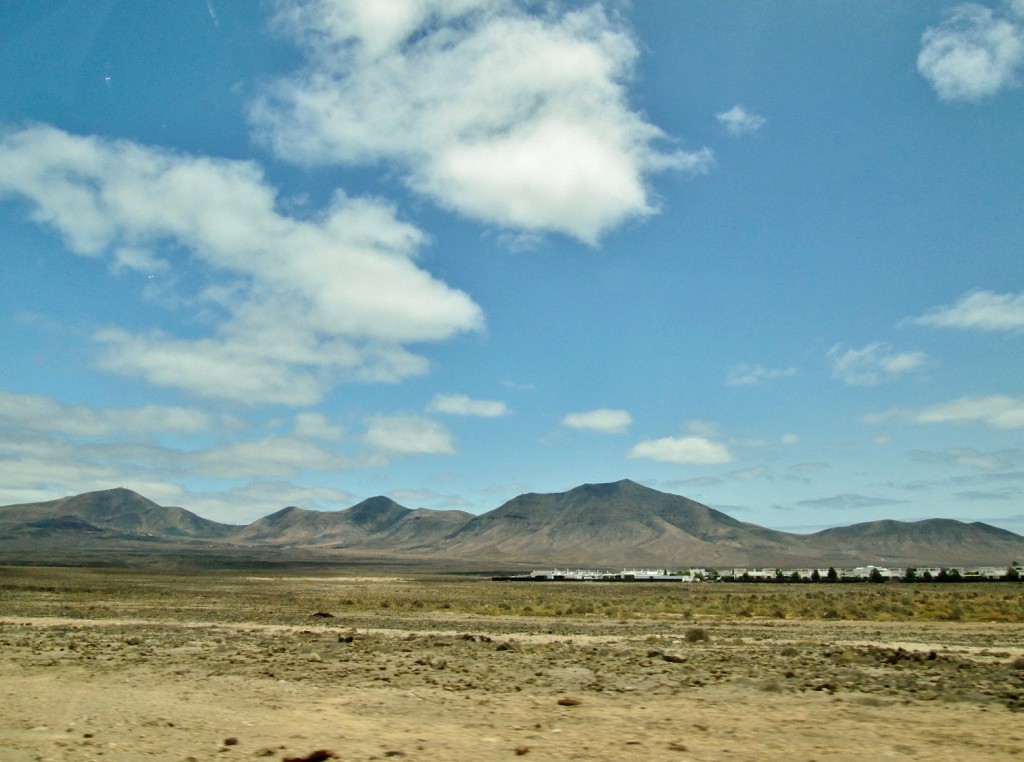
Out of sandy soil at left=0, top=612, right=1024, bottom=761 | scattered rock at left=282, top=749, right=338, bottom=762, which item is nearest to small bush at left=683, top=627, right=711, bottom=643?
sandy soil at left=0, top=612, right=1024, bottom=761

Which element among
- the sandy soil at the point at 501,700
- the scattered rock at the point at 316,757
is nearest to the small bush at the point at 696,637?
the sandy soil at the point at 501,700

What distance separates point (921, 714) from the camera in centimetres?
1195

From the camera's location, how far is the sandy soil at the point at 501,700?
10164 millimetres

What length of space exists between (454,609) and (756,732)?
39.4 m

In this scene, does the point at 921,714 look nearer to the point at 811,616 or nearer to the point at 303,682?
the point at 303,682

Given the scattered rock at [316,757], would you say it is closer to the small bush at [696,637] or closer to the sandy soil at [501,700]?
the sandy soil at [501,700]

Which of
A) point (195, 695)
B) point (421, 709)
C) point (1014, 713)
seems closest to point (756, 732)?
point (1014, 713)

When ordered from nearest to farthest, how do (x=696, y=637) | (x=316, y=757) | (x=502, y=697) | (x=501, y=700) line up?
(x=316, y=757) → (x=501, y=700) → (x=502, y=697) → (x=696, y=637)

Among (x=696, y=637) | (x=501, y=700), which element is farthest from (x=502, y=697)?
(x=696, y=637)

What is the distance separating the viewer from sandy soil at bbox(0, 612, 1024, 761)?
10.2 meters

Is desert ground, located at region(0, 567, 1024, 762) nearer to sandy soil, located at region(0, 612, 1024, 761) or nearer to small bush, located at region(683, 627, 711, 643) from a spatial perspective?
sandy soil, located at region(0, 612, 1024, 761)

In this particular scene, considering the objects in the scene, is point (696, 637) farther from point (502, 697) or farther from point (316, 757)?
point (316, 757)

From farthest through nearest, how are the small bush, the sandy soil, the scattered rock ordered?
the small bush < the sandy soil < the scattered rock

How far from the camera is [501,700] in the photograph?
1367 centimetres
